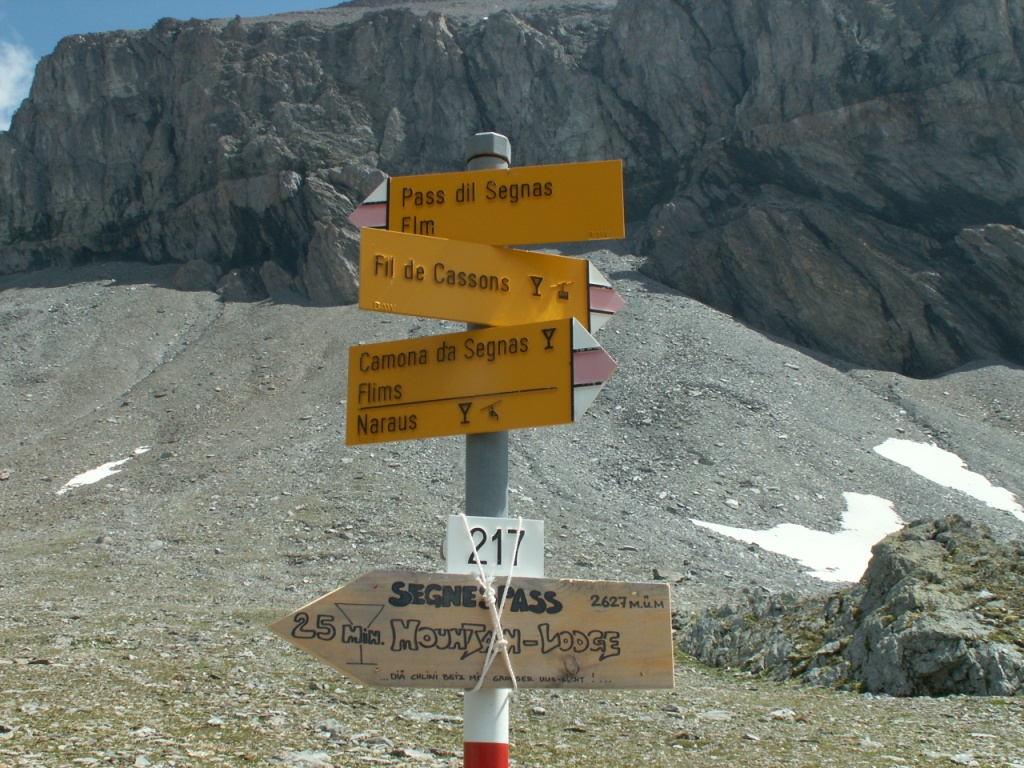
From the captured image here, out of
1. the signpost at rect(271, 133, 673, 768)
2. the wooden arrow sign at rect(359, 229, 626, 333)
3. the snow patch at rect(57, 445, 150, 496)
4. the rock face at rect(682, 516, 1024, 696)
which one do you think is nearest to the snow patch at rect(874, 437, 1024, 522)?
the rock face at rect(682, 516, 1024, 696)

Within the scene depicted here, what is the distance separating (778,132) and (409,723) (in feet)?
189

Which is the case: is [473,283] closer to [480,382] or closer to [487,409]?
[480,382]

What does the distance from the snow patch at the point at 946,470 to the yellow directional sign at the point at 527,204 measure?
3176 cm

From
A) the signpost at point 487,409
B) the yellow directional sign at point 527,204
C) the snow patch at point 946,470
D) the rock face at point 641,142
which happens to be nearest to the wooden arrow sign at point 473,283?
the signpost at point 487,409

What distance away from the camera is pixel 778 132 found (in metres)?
59.2

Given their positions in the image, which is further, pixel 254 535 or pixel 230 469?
pixel 230 469

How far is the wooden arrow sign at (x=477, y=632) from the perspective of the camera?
3230 millimetres

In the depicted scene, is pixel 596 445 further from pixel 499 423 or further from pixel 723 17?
pixel 723 17

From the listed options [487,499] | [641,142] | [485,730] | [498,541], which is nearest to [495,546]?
[498,541]

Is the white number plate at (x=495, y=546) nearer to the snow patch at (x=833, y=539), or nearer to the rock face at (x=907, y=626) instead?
the rock face at (x=907, y=626)

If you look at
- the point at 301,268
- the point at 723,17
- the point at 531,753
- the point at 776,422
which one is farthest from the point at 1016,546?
the point at 723,17

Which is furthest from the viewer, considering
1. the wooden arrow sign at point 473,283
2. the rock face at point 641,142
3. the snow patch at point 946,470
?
the rock face at point 641,142

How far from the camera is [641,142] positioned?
2616 inches

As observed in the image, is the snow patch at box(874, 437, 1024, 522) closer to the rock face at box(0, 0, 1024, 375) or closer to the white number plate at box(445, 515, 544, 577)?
the rock face at box(0, 0, 1024, 375)
